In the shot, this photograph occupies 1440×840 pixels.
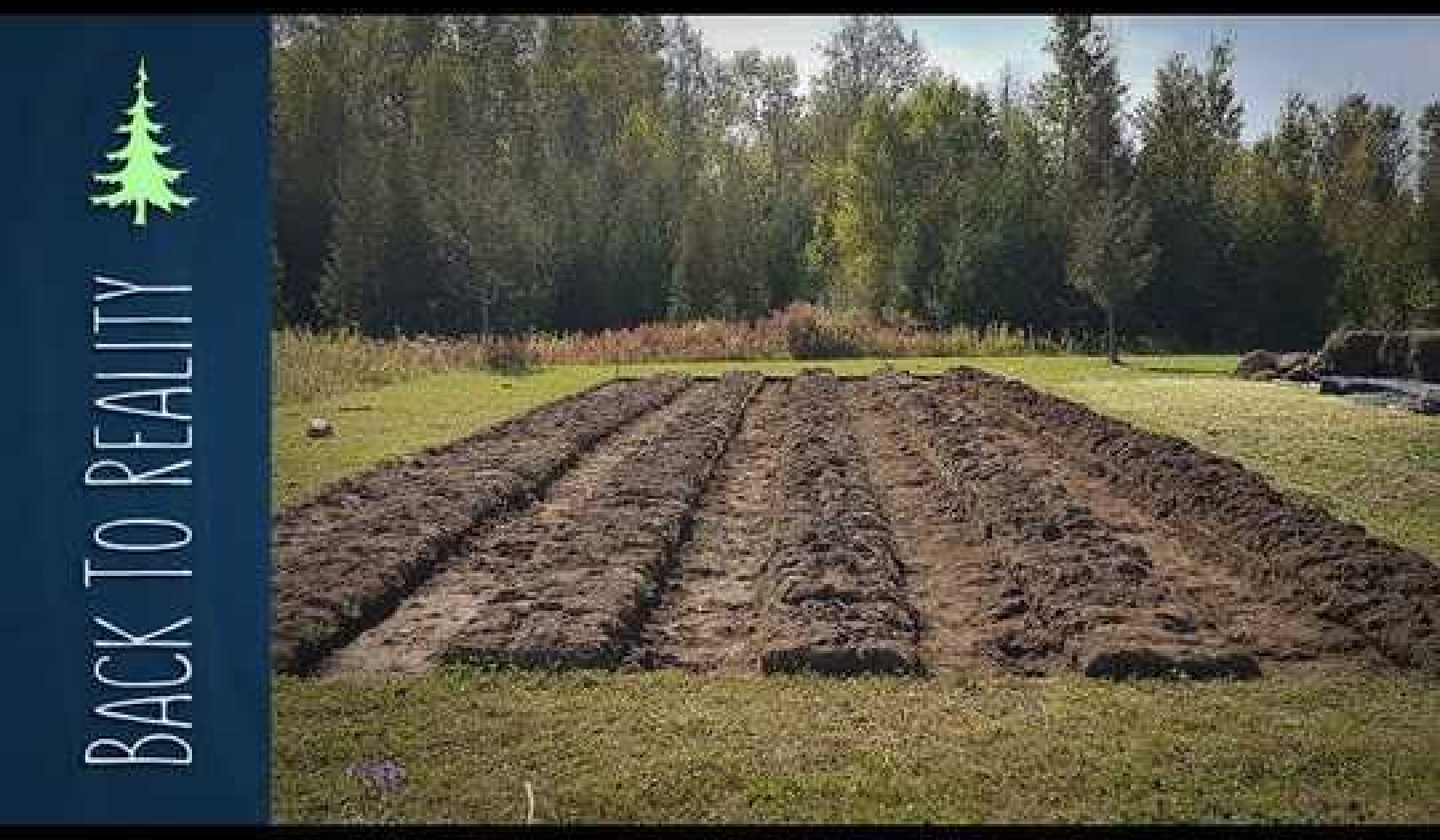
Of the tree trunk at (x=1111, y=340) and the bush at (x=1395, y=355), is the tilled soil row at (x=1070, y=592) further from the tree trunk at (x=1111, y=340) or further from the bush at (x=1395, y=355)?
the tree trunk at (x=1111, y=340)

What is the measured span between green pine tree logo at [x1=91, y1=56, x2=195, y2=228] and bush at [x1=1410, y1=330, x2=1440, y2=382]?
12.8 m

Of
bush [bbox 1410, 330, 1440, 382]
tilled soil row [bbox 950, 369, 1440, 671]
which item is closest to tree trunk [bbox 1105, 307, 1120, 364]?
bush [bbox 1410, 330, 1440, 382]

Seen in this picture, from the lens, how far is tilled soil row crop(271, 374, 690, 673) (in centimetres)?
719

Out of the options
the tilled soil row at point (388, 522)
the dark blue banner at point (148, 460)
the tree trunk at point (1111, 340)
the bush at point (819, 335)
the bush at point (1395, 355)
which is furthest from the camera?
the bush at point (819, 335)

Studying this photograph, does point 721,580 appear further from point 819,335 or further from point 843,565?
point 819,335

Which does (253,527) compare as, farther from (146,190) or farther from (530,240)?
(530,240)

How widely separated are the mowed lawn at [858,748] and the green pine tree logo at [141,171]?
209 cm

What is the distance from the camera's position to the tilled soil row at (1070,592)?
21.2 feet

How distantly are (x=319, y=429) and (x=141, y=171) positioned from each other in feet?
30.7

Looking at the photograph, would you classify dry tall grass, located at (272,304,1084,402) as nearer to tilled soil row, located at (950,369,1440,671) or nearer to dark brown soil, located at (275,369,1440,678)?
dark brown soil, located at (275,369,1440,678)

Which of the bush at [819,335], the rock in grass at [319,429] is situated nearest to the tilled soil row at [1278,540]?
the rock in grass at [319,429]

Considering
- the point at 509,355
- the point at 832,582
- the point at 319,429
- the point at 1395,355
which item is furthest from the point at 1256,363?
the point at 832,582
